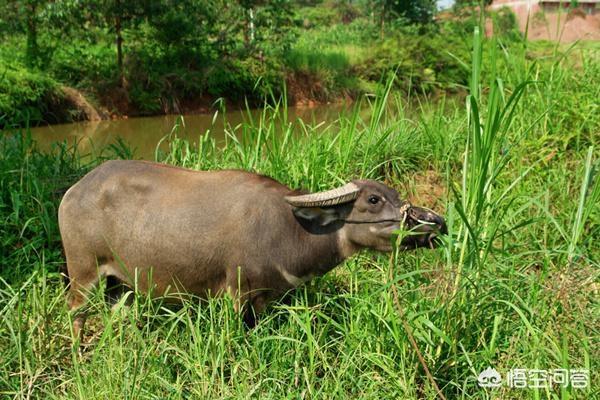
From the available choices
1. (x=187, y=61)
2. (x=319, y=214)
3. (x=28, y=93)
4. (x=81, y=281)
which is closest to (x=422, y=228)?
(x=319, y=214)

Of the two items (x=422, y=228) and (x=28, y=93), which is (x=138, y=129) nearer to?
(x=28, y=93)

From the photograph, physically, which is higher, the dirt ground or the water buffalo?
the dirt ground

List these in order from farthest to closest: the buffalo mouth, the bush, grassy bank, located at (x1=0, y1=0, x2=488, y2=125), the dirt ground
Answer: grassy bank, located at (x1=0, y1=0, x2=488, y2=125)
the bush
the dirt ground
the buffalo mouth

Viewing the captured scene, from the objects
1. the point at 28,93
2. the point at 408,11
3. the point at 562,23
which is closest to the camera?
the point at 28,93

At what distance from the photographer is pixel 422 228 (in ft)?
10.3

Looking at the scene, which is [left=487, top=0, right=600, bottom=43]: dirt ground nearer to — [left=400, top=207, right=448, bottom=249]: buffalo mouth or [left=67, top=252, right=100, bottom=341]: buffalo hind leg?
[left=400, top=207, right=448, bottom=249]: buffalo mouth

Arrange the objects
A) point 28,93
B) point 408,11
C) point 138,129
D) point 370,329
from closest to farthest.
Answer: point 370,329 → point 28,93 → point 138,129 → point 408,11

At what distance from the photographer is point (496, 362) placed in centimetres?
287

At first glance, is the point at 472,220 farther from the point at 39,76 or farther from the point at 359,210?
the point at 39,76

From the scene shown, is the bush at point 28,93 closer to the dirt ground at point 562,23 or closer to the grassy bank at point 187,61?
the grassy bank at point 187,61

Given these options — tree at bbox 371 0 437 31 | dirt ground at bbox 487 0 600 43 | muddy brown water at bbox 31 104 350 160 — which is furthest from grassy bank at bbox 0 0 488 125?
tree at bbox 371 0 437 31

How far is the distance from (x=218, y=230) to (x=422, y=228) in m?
1.02

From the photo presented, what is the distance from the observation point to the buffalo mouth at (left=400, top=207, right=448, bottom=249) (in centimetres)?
311

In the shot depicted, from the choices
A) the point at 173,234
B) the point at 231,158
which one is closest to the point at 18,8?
Answer: the point at 231,158
